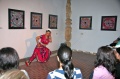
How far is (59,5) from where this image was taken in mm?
6887

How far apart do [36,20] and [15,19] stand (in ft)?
3.45

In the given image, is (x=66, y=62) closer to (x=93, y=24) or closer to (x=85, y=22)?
(x=93, y=24)

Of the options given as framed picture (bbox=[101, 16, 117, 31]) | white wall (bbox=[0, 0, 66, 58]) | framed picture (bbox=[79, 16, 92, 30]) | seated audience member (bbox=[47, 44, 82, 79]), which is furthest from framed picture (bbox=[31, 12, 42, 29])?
seated audience member (bbox=[47, 44, 82, 79])

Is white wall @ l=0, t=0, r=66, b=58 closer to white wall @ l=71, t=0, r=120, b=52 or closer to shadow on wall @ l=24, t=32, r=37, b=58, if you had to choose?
shadow on wall @ l=24, t=32, r=37, b=58

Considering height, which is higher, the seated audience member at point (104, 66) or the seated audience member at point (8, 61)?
the seated audience member at point (8, 61)

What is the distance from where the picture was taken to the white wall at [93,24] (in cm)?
611

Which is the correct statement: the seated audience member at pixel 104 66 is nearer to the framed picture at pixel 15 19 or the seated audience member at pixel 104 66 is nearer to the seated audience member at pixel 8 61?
the seated audience member at pixel 8 61

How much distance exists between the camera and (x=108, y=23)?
620 centimetres

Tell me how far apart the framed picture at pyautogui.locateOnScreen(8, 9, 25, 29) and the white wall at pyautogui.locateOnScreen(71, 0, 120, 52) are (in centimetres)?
302

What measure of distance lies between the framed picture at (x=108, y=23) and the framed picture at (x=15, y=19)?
3.60 meters

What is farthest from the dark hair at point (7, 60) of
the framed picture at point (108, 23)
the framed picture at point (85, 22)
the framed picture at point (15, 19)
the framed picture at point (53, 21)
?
the framed picture at point (85, 22)

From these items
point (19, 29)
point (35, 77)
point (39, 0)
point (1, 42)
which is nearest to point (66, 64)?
point (35, 77)

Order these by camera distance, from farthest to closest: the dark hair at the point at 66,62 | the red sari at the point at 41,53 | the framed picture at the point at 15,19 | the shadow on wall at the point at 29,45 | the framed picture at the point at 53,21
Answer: the framed picture at the point at 53,21 → the shadow on wall at the point at 29,45 → the red sari at the point at 41,53 → the framed picture at the point at 15,19 → the dark hair at the point at 66,62

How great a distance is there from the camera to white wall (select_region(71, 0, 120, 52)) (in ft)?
20.1
